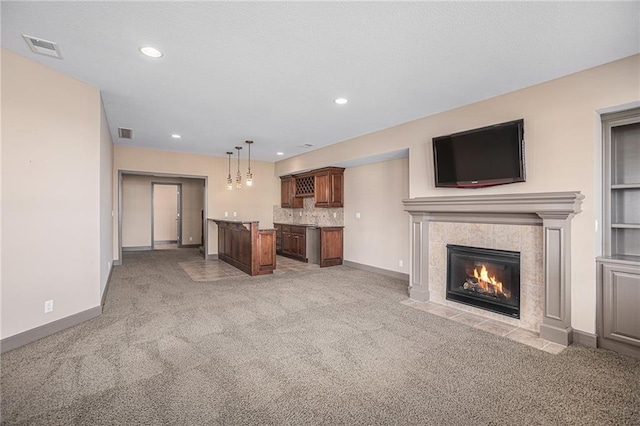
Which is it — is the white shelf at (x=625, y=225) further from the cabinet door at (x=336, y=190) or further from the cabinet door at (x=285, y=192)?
the cabinet door at (x=285, y=192)

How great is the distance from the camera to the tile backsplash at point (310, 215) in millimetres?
7721

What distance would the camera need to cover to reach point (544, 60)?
9.73ft

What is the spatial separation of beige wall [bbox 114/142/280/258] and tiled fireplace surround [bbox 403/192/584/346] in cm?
549

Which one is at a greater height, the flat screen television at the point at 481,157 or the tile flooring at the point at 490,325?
the flat screen television at the point at 481,157

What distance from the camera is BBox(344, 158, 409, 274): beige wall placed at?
6.07 meters

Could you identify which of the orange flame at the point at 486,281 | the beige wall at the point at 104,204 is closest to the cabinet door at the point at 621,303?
the orange flame at the point at 486,281

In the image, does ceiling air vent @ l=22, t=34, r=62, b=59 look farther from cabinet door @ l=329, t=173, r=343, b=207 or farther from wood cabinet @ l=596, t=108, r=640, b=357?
wood cabinet @ l=596, t=108, r=640, b=357

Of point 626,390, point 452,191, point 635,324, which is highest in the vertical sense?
point 452,191

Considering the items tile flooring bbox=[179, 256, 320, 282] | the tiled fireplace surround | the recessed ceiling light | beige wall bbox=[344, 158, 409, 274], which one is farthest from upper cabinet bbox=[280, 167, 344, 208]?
the recessed ceiling light

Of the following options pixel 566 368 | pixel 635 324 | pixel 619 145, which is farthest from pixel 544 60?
pixel 566 368

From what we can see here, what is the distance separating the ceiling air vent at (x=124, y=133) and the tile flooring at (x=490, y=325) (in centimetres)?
559

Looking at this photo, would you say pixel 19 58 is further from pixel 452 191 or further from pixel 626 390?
pixel 626 390

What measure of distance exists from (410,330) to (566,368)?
1.36 m

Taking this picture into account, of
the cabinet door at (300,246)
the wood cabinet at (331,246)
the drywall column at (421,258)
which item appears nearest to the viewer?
the drywall column at (421,258)
